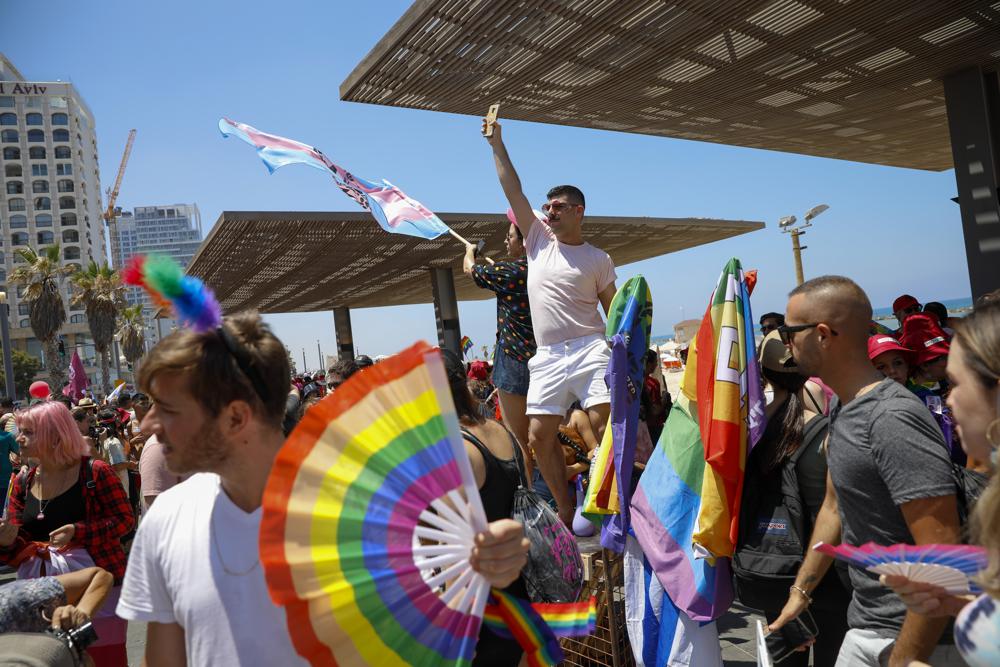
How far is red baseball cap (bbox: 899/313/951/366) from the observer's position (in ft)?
→ 15.8

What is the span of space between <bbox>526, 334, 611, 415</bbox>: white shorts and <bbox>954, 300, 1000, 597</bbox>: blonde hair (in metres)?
2.50

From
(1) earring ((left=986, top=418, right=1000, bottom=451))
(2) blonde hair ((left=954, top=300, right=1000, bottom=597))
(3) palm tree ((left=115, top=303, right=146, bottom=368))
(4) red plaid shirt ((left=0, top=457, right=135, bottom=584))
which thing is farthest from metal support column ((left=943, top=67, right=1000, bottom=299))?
(3) palm tree ((left=115, top=303, right=146, bottom=368))

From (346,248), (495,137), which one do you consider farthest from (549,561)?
(346,248)

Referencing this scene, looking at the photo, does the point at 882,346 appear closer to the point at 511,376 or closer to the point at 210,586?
the point at 511,376

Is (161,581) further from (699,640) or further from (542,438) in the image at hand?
(542,438)

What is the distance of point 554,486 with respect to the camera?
449 centimetres

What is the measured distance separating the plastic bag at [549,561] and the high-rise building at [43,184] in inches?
4549

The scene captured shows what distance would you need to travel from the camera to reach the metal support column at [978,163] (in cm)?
1073

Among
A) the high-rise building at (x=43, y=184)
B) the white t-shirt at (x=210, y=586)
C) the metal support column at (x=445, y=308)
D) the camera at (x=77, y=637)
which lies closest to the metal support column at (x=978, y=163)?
the white t-shirt at (x=210, y=586)

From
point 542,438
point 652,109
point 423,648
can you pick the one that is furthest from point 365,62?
point 423,648

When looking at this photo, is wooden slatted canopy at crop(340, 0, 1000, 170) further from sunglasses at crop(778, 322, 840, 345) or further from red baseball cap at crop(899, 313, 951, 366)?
sunglasses at crop(778, 322, 840, 345)

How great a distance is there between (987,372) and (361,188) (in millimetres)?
4191

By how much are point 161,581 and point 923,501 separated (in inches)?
78.9

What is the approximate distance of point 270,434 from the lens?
1831 millimetres
